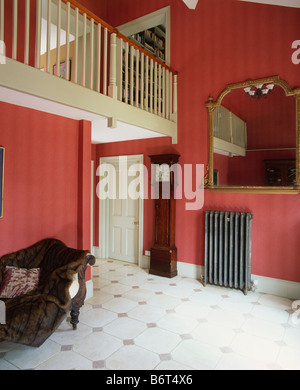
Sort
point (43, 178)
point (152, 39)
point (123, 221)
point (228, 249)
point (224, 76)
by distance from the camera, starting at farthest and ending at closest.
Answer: point (123, 221), point (152, 39), point (224, 76), point (228, 249), point (43, 178)

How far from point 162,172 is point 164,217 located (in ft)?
2.65

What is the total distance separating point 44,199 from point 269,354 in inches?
121

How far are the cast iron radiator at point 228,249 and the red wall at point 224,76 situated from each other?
185mm

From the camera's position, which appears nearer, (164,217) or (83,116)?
(83,116)

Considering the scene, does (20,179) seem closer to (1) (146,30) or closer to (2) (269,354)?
(2) (269,354)

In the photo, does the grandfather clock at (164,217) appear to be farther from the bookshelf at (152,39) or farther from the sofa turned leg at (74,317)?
the bookshelf at (152,39)

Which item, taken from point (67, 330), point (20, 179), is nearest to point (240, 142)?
point (20, 179)

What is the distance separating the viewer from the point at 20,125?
3.26 meters

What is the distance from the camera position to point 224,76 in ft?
14.6

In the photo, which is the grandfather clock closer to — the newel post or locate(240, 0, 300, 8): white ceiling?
the newel post

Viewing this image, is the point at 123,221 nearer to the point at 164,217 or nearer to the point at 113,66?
the point at 164,217

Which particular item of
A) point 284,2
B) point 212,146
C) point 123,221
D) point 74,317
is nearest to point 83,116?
point 212,146

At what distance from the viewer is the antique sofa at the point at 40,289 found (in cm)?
245
